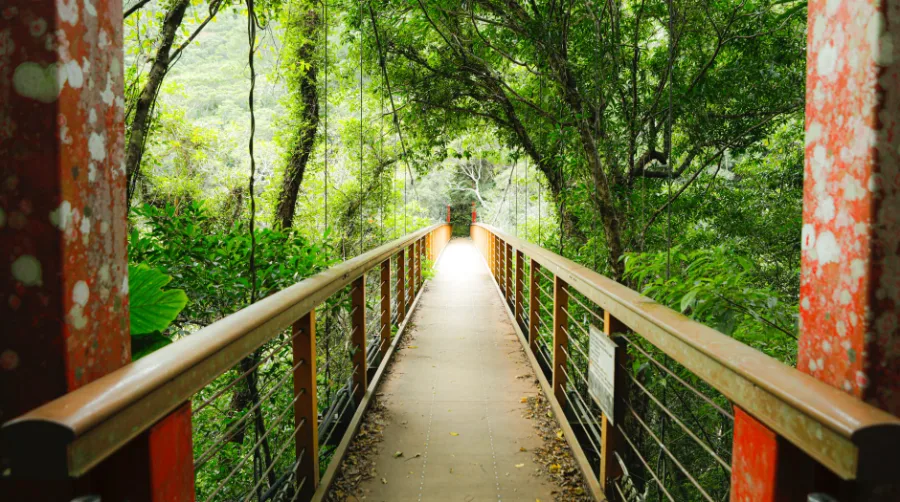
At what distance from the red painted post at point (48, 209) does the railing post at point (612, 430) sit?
1.40 m

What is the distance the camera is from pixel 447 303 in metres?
6.68

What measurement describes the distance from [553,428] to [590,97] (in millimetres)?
2454

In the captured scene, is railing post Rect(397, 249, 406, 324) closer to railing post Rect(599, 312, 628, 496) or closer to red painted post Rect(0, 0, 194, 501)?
railing post Rect(599, 312, 628, 496)

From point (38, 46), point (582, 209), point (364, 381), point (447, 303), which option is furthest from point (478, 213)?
point (38, 46)

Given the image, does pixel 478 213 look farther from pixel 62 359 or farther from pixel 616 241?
pixel 62 359

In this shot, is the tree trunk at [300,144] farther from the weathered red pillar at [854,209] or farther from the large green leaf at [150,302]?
the weathered red pillar at [854,209]

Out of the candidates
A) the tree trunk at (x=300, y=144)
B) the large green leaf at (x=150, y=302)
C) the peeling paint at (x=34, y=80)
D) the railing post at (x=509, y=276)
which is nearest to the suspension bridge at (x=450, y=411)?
the large green leaf at (x=150, y=302)

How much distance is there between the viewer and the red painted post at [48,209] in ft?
2.31

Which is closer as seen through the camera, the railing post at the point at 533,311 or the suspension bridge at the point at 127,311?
the suspension bridge at the point at 127,311

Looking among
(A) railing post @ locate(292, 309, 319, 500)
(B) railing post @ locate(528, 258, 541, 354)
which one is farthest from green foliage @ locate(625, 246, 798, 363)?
(B) railing post @ locate(528, 258, 541, 354)

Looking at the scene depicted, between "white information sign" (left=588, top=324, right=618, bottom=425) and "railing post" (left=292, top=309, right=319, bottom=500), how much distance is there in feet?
3.20

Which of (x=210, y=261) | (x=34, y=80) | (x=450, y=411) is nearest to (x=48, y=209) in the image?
(x=34, y=80)

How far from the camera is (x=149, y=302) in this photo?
47.3 inches

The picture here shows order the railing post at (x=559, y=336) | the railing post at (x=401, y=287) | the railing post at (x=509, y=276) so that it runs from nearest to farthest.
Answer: the railing post at (x=559, y=336) → the railing post at (x=401, y=287) → the railing post at (x=509, y=276)
